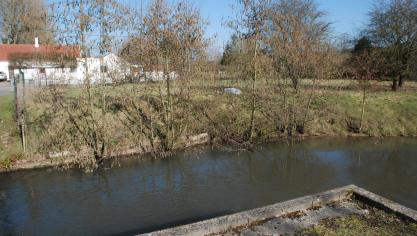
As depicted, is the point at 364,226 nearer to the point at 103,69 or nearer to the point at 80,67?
the point at 103,69

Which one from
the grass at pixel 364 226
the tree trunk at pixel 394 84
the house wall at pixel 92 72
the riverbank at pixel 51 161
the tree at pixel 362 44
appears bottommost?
the riverbank at pixel 51 161

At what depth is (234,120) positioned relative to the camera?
637 inches

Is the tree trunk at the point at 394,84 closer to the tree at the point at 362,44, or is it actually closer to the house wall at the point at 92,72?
the tree at the point at 362,44

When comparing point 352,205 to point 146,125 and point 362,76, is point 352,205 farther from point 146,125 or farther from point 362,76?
point 362,76

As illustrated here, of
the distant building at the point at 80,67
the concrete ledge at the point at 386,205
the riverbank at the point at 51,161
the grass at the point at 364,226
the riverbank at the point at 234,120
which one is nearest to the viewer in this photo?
the grass at the point at 364,226

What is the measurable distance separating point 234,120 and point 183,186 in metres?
6.40

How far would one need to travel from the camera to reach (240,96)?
57.0 ft

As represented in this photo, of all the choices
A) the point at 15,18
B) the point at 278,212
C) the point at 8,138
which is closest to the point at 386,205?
the point at 278,212

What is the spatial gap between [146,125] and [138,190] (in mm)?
4912

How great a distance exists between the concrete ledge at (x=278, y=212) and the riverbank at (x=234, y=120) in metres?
8.08

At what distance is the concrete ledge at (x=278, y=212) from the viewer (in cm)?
567

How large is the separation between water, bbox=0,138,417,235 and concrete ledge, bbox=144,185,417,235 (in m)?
2.23

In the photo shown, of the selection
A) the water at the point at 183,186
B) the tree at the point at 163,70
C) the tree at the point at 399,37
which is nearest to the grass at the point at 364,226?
the water at the point at 183,186

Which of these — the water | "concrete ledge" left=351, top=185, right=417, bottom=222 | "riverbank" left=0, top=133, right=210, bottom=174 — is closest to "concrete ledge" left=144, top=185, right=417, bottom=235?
"concrete ledge" left=351, top=185, right=417, bottom=222
